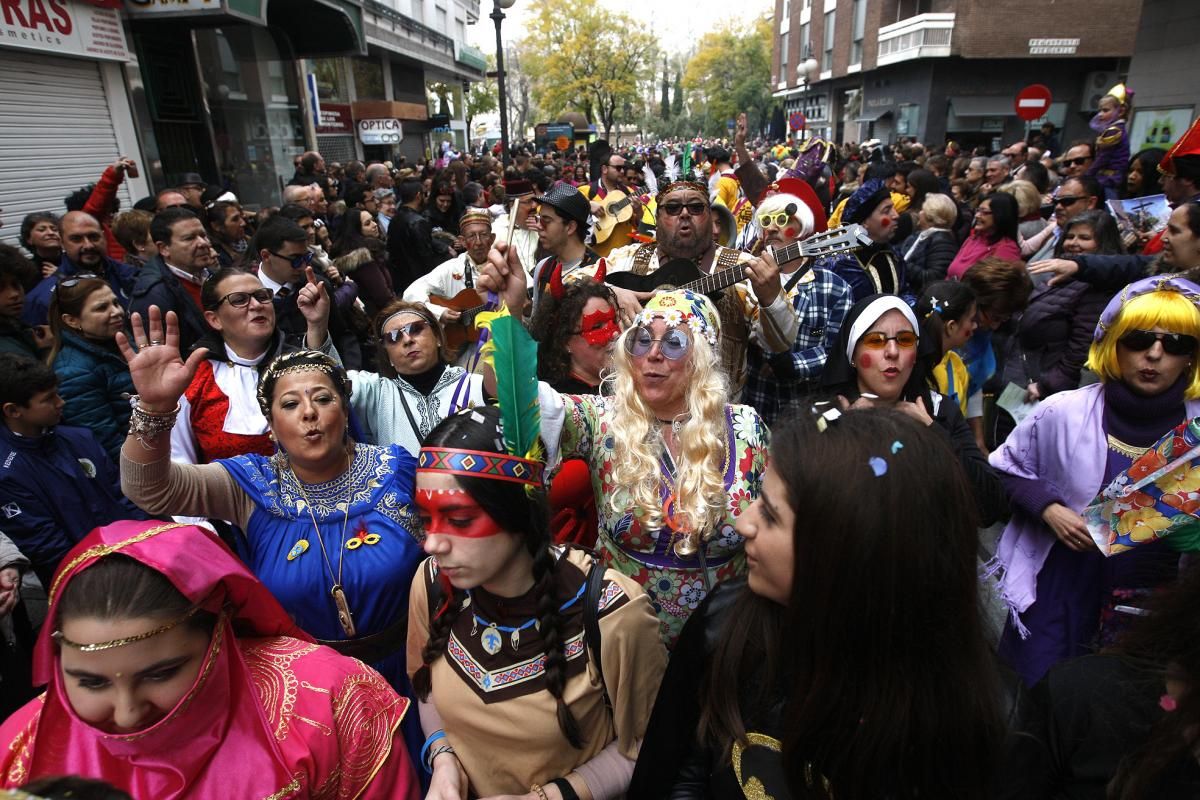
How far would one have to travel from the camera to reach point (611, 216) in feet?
22.0

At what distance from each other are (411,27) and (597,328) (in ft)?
90.4

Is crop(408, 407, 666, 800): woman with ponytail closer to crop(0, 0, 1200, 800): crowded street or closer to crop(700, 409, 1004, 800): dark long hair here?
crop(0, 0, 1200, 800): crowded street

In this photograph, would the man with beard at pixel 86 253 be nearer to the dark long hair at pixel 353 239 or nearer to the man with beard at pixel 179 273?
the man with beard at pixel 179 273

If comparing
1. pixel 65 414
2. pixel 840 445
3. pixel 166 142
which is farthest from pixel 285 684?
pixel 166 142

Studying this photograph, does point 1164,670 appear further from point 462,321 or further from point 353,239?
point 353,239

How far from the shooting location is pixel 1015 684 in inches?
56.5

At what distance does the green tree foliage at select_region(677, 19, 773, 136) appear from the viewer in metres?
54.8

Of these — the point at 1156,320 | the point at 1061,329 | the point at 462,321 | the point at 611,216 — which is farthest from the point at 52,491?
the point at 1061,329

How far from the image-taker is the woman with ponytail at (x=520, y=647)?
5.70 feet

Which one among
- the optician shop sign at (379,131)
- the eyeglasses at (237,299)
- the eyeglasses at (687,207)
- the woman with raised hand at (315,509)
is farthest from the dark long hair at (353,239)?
the optician shop sign at (379,131)

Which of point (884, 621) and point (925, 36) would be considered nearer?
point (884, 621)

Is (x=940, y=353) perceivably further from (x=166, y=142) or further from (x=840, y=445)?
(x=166, y=142)

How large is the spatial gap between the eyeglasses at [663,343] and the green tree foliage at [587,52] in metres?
44.5

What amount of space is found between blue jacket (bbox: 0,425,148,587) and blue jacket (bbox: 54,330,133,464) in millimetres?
189
